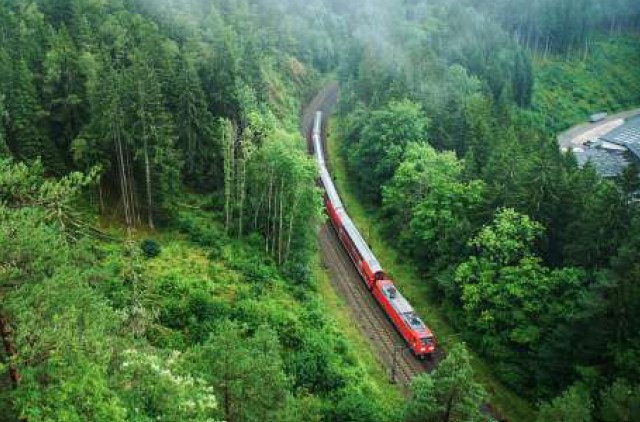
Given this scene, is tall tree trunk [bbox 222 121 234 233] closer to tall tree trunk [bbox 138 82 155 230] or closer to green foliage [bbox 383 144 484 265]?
tall tree trunk [bbox 138 82 155 230]

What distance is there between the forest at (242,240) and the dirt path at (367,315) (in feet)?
7.88

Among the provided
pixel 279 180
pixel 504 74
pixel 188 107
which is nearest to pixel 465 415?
pixel 279 180

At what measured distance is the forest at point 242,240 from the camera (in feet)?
69.4

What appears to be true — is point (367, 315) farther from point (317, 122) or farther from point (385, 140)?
point (317, 122)

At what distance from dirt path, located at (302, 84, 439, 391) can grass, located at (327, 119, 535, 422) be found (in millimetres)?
3644

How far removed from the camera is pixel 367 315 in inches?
2058

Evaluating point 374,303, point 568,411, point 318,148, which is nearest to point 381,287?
point 374,303

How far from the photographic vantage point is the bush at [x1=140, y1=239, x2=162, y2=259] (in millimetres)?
48531

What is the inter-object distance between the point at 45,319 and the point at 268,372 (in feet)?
34.8

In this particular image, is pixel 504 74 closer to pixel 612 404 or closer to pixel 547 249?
pixel 547 249

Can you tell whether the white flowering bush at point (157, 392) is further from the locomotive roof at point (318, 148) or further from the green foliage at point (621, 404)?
the locomotive roof at point (318, 148)

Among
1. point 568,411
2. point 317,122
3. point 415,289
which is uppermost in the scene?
point 568,411

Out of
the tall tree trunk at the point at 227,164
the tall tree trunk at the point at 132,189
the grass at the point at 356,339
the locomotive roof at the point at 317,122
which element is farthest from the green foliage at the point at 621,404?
the locomotive roof at the point at 317,122

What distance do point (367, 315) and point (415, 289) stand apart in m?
7.26
